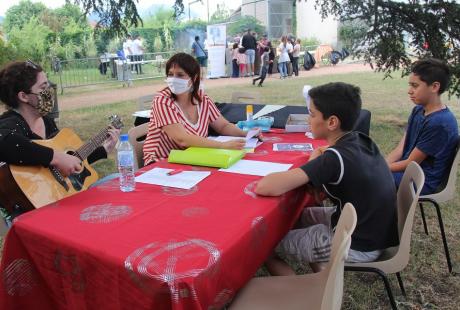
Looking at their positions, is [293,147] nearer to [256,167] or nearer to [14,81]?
[256,167]

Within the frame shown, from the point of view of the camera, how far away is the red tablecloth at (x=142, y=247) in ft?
3.89

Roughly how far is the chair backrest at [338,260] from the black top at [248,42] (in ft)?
46.5

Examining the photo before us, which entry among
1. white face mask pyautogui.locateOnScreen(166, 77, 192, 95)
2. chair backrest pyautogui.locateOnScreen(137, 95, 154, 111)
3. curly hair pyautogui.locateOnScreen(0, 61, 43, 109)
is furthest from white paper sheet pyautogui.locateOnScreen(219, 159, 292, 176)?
chair backrest pyautogui.locateOnScreen(137, 95, 154, 111)

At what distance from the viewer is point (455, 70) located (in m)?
5.56

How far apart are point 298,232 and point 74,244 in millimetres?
1083

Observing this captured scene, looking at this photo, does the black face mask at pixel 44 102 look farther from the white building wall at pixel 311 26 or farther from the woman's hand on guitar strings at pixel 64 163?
the white building wall at pixel 311 26

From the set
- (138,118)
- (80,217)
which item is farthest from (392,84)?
(80,217)

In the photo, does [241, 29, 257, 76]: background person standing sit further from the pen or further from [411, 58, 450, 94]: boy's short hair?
the pen

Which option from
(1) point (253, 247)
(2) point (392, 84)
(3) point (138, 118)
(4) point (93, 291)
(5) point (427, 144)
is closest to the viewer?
(4) point (93, 291)

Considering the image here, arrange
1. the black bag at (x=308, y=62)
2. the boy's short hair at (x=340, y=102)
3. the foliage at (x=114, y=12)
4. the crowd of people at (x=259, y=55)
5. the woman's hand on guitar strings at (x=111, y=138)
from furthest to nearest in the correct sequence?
the black bag at (x=308, y=62), the crowd of people at (x=259, y=55), the foliage at (x=114, y=12), the woman's hand on guitar strings at (x=111, y=138), the boy's short hair at (x=340, y=102)

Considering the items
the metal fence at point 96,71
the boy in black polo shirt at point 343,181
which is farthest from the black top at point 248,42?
the boy in black polo shirt at point 343,181

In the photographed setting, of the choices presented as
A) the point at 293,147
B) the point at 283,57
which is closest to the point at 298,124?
the point at 293,147

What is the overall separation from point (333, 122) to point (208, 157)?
0.71 meters

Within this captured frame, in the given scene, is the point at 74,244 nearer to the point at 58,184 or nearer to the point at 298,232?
the point at 58,184
